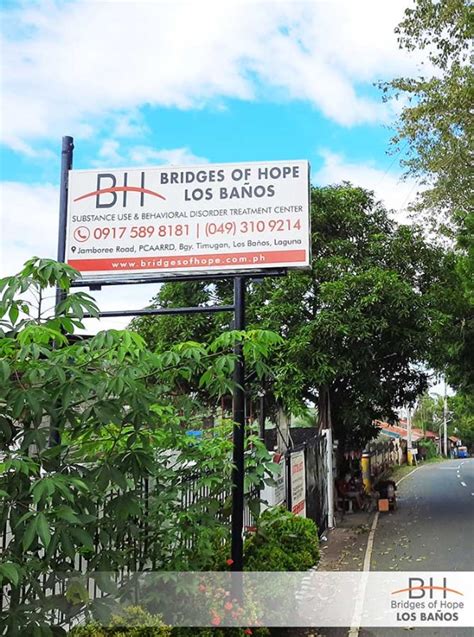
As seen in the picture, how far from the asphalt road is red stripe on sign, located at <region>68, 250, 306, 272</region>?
392 cm

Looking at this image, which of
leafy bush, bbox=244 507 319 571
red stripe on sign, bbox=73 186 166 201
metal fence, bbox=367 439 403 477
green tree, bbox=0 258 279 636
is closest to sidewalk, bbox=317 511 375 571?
leafy bush, bbox=244 507 319 571

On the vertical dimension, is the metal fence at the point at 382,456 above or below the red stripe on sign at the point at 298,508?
below

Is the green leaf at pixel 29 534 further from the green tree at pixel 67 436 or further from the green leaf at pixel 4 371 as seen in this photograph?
the green leaf at pixel 4 371

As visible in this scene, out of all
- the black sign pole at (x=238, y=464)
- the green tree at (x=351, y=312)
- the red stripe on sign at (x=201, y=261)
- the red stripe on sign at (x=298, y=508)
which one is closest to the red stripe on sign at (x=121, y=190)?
the red stripe on sign at (x=201, y=261)

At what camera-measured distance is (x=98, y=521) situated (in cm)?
371

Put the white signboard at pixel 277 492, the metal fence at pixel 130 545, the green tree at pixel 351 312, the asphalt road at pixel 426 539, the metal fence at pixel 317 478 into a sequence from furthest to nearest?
the green tree at pixel 351 312
the metal fence at pixel 317 478
the asphalt road at pixel 426 539
the white signboard at pixel 277 492
the metal fence at pixel 130 545

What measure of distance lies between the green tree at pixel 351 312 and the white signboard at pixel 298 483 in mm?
3488

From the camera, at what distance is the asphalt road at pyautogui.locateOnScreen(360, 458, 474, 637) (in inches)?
395

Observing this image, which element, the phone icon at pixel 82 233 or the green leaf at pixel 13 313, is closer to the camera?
the green leaf at pixel 13 313

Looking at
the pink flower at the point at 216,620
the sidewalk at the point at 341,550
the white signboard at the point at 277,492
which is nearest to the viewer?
the pink flower at the point at 216,620

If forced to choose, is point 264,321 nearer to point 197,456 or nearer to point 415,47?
point 415,47

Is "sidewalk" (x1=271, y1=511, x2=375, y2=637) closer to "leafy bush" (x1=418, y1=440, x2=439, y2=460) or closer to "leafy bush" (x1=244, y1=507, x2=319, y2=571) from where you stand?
"leafy bush" (x1=244, y1=507, x2=319, y2=571)

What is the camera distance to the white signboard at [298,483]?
35.1ft

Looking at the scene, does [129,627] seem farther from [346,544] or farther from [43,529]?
[346,544]
